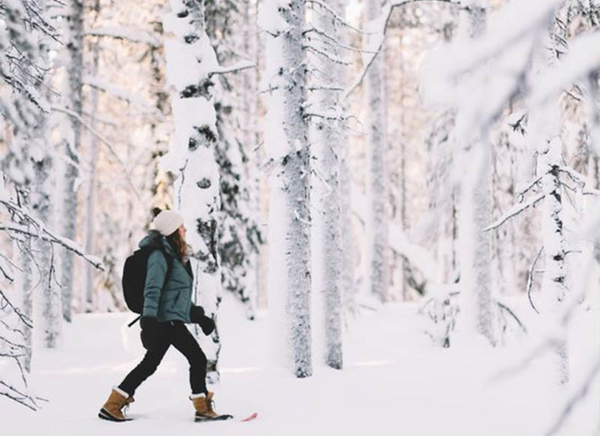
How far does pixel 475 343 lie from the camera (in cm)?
1288

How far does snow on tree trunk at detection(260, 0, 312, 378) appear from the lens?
31.1 feet

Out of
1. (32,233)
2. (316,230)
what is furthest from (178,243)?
(316,230)

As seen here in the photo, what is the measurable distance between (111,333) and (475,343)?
706 centimetres

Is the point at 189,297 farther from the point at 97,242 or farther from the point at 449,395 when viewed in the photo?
the point at 97,242

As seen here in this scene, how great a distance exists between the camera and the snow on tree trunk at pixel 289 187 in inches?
373

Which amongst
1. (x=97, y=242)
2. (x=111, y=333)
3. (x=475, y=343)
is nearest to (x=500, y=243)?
(x=475, y=343)

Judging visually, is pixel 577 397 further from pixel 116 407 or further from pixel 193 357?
pixel 116 407

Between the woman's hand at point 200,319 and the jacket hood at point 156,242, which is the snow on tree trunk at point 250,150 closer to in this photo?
the woman's hand at point 200,319

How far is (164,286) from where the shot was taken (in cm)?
736

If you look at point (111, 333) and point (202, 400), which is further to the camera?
point (111, 333)

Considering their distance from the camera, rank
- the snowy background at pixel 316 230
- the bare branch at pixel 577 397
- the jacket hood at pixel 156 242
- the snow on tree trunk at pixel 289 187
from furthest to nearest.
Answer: the snow on tree trunk at pixel 289 187
the jacket hood at pixel 156 242
the snowy background at pixel 316 230
the bare branch at pixel 577 397

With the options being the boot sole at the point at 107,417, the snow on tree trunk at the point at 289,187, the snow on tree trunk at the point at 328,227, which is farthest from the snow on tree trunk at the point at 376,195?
the boot sole at the point at 107,417

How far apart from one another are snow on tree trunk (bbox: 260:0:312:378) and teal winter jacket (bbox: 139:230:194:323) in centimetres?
213

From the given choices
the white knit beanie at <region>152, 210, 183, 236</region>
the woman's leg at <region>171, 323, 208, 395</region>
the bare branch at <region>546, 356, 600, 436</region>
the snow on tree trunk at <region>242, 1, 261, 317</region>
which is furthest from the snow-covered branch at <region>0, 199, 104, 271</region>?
the snow on tree trunk at <region>242, 1, 261, 317</region>
